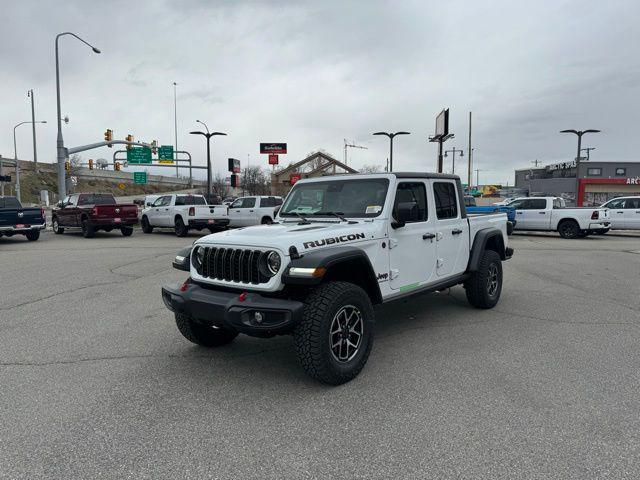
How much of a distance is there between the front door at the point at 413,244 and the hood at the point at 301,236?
0.39m

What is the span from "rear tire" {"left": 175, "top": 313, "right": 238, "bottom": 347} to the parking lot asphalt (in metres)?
0.13

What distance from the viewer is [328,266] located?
375cm

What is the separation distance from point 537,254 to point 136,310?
10.9 metres

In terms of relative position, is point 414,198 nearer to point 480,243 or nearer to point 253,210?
point 480,243

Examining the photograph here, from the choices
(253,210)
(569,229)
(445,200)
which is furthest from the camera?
(253,210)

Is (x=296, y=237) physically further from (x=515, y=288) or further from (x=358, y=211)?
(x=515, y=288)

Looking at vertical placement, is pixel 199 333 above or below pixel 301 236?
below

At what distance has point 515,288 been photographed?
8.15 m

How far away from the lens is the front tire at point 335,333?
369 cm

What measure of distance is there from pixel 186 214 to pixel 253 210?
3047 millimetres

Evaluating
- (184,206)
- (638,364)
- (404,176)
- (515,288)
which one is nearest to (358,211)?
(404,176)

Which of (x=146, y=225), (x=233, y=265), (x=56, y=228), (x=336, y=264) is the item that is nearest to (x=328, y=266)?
(x=336, y=264)

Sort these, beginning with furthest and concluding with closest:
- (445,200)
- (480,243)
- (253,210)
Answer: (253,210) → (480,243) → (445,200)

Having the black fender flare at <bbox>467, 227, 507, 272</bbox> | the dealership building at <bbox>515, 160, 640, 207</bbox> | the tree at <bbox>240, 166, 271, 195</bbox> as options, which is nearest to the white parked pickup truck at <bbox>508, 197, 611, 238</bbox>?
the black fender flare at <bbox>467, 227, 507, 272</bbox>
